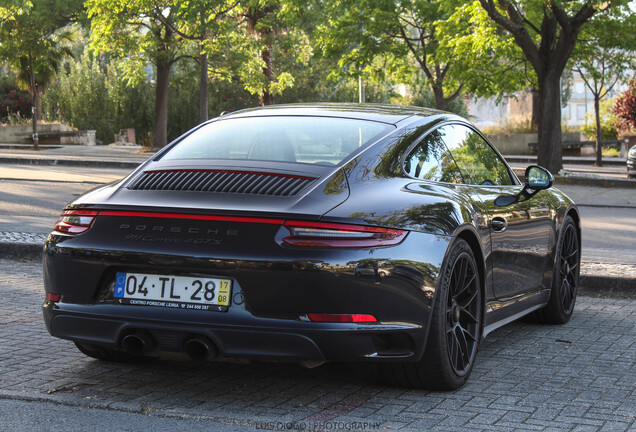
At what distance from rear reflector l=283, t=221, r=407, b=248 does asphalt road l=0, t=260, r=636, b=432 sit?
0.74 metres

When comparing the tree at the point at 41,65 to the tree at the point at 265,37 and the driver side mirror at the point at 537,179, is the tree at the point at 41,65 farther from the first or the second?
the driver side mirror at the point at 537,179

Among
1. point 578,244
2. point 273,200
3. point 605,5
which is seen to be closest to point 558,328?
point 578,244

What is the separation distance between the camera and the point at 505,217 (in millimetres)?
5344

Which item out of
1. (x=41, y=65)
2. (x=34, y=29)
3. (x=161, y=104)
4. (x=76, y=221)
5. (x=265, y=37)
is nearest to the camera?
(x=76, y=221)

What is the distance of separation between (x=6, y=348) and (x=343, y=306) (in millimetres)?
2357

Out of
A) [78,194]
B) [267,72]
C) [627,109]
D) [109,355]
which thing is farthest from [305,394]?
[627,109]

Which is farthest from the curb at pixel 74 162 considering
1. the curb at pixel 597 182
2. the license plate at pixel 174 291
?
the license plate at pixel 174 291

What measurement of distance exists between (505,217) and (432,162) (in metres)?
0.70

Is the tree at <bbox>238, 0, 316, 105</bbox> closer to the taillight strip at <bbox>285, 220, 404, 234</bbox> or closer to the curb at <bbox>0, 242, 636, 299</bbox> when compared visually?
the curb at <bbox>0, 242, 636, 299</bbox>

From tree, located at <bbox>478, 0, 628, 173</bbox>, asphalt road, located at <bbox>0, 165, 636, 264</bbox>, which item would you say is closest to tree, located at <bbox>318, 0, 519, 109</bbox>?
tree, located at <bbox>478, 0, 628, 173</bbox>

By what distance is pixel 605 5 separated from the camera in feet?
73.5

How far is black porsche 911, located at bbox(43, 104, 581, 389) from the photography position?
13.0ft

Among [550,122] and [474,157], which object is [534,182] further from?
[550,122]

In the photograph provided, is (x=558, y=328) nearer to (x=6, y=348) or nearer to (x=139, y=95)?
(x=6, y=348)
